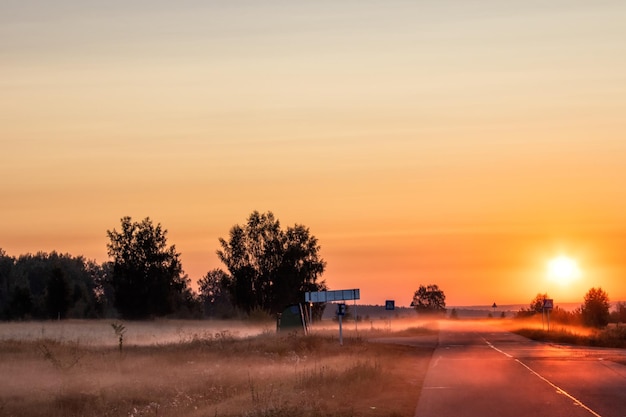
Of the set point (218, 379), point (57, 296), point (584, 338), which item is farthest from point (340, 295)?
point (57, 296)

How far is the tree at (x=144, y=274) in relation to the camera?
101 meters

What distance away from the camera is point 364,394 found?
93.0 ft

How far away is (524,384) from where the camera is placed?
30.6 m

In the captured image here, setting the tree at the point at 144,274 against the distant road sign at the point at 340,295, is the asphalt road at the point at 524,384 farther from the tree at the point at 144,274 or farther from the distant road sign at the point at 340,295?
the tree at the point at 144,274

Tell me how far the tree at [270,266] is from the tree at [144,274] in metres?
7.21

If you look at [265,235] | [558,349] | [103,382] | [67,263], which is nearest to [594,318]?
[265,235]

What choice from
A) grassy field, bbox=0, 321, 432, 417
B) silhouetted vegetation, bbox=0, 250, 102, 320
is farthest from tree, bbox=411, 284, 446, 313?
grassy field, bbox=0, 321, 432, 417

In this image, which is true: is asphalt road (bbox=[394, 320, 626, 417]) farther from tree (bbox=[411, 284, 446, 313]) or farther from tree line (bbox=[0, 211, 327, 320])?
tree (bbox=[411, 284, 446, 313])

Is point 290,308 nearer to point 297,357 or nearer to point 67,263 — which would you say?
point 297,357

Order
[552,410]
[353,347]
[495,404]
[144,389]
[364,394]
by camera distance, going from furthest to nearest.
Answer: [353,347]
[144,389]
[364,394]
[495,404]
[552,410]

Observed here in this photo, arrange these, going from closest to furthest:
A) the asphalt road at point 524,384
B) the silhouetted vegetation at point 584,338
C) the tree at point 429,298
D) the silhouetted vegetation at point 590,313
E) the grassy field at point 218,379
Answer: the asphalt road at point 524,384 → the grassy field at point 218,379 → the silhouetted vegetation at point 584,338 → the silhouetted vegetation at point 590,313 → the tree at point 429,298

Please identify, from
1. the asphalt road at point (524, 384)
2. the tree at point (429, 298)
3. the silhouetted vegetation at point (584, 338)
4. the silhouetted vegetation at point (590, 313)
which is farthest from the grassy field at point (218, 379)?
the tree at point (429, 298)

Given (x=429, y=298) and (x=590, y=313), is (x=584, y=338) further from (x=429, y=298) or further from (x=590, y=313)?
(x=429, y=298)

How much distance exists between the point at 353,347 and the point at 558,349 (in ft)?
35.7
